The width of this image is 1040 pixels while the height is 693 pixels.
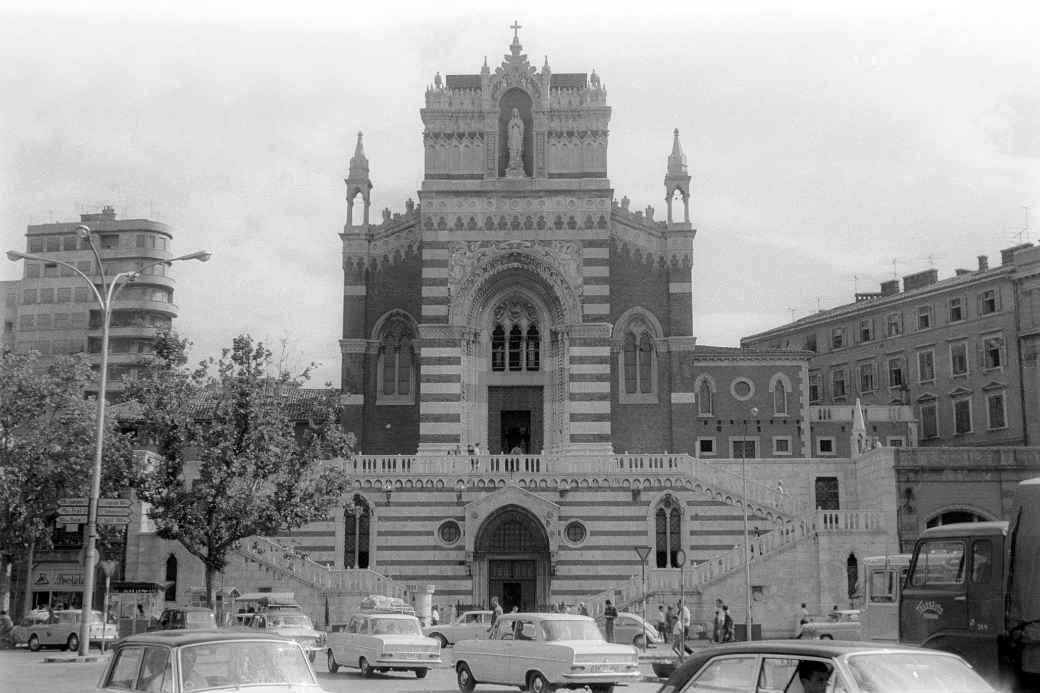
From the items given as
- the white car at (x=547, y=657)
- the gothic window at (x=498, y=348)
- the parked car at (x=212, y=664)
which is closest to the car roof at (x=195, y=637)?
the parked car at (x=212, y=664)

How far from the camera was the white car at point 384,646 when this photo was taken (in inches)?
1076

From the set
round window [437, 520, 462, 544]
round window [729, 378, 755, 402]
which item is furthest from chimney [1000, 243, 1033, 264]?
round window [437, 520, 462, 544]

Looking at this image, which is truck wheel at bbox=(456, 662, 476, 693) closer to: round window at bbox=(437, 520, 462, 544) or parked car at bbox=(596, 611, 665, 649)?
parked car at bbox=(596, 611, 665, 649)

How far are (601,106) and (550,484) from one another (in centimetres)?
1803

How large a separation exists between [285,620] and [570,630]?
13.0 metres

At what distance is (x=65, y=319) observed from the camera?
84.9 m

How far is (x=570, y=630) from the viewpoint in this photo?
909 inches

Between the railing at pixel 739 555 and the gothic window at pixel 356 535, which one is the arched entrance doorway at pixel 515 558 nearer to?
the railing at pixel 739 555

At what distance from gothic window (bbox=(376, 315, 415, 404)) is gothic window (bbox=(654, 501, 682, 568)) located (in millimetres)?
12897

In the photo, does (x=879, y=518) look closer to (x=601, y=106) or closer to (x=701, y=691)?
(x=601, y=106)

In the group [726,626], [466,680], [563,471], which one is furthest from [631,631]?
[466,680]

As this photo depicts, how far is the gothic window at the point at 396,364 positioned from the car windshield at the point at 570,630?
32.9 metres

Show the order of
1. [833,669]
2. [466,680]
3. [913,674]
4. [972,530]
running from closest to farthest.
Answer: [833,669] < [913,674] < [972,530] < [466,680]

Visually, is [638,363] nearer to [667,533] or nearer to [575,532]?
[667,533]
